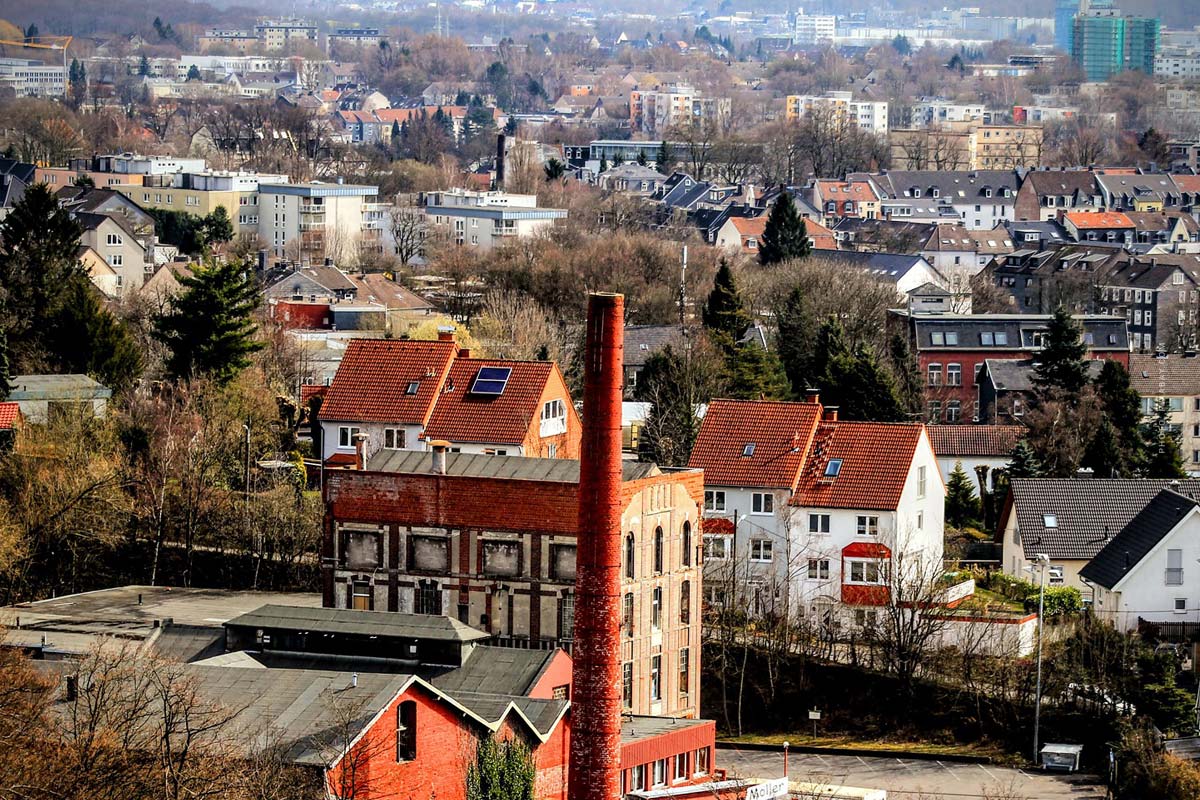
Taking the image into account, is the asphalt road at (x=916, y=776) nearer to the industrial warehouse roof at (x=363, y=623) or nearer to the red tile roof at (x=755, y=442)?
the industrial warehouse roof at (x=363, y=623)

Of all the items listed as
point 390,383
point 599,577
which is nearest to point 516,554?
point 599,577

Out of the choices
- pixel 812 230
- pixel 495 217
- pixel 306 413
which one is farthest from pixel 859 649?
pixel 812 230

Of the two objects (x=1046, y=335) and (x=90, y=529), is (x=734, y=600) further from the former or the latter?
(x=1046, y=335)

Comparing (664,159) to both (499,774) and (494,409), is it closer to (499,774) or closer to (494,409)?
(494,409)

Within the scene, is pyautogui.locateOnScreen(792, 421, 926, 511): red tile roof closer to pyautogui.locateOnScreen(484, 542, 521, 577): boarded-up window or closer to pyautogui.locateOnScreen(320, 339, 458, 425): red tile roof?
pyautogui.locateOnScreen(320, 339, 458, 425): red tile roof

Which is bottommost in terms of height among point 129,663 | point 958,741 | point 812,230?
point 958,741
